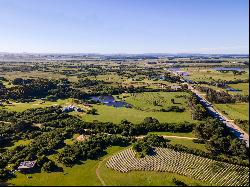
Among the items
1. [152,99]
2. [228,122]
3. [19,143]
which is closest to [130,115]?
[152,99]

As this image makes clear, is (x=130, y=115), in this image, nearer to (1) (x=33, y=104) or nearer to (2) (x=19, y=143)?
(2) (x=19, y=143)

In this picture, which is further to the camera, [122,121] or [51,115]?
[51,115]

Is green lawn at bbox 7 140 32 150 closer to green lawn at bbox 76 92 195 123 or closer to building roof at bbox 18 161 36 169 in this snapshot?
building roof at bbox 18 161 36 169

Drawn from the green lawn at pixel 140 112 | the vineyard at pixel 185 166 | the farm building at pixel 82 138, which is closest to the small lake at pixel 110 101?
the green lawn at pixel 140 112

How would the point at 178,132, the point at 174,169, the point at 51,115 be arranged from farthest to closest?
the point at 51,115 → the point at 178,132 → the point at 174,169

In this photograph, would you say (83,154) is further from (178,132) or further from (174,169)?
(178,132)

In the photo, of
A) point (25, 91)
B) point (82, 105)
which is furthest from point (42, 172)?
point (25, 91)

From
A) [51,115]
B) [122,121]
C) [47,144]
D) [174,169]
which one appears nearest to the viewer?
[174,169]
